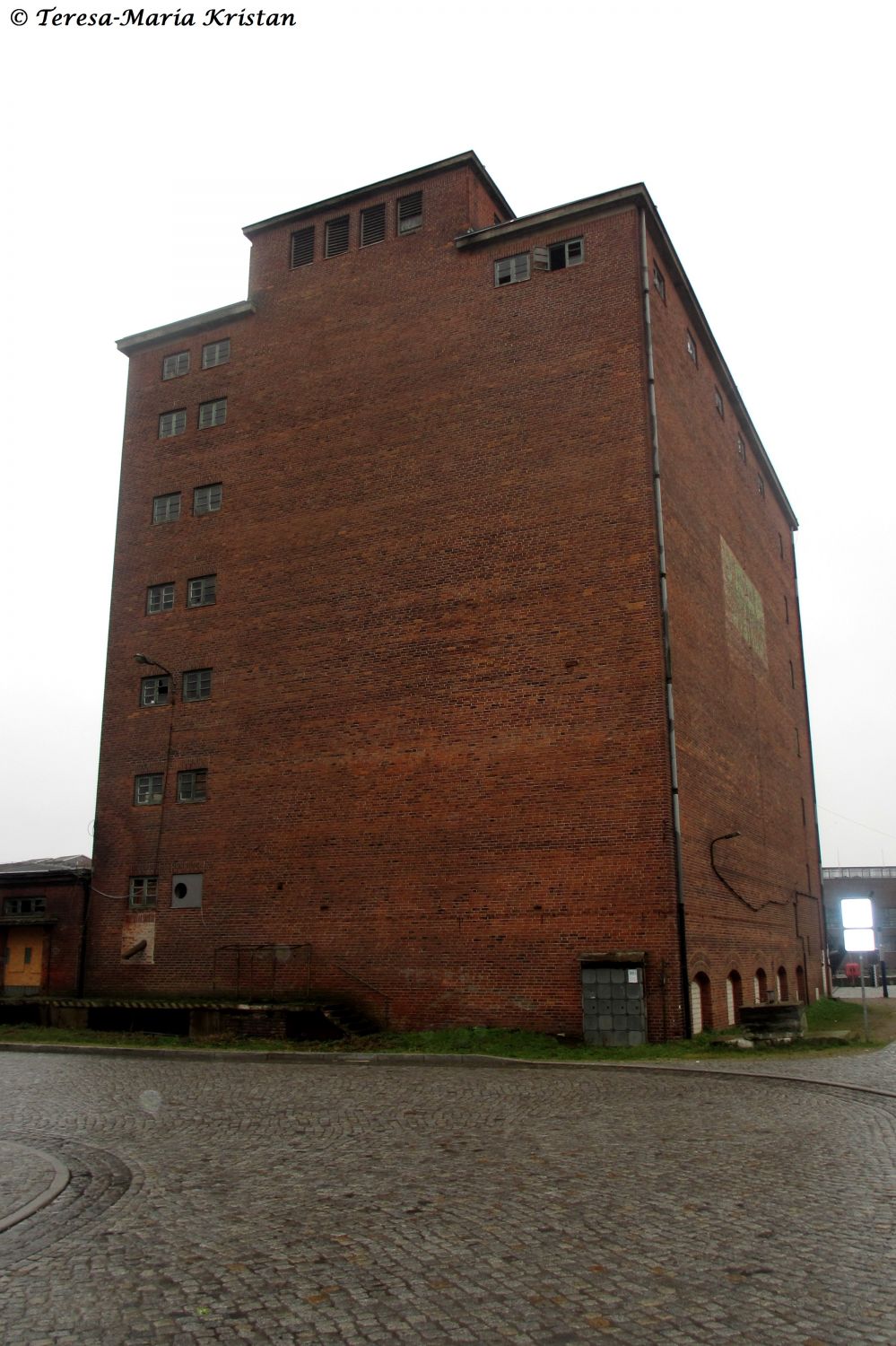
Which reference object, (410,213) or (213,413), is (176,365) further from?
(410,213)

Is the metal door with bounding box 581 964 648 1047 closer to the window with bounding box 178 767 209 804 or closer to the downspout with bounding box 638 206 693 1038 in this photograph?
the downspout with bounding box 638 206 693 1038

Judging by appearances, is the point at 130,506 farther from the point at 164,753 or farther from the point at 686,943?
the point at 686,943

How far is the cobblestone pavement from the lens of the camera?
5.95 metres

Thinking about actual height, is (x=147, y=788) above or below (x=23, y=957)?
above

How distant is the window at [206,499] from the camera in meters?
30.2

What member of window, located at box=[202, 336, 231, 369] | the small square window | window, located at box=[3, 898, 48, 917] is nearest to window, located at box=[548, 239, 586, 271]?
the small square window

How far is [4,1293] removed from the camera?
6.58 m

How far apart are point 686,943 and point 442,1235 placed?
14.6m

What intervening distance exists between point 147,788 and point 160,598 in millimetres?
5250

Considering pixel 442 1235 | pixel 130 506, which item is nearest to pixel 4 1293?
pixel 442 1235

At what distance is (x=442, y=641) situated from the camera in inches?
995

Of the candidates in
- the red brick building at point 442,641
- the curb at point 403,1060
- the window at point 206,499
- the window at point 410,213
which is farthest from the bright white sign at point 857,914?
the window at point 410,213

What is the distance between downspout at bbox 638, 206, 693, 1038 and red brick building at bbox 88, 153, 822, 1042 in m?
0.08

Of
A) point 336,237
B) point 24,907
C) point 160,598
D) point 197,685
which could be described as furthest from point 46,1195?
point 336,237
